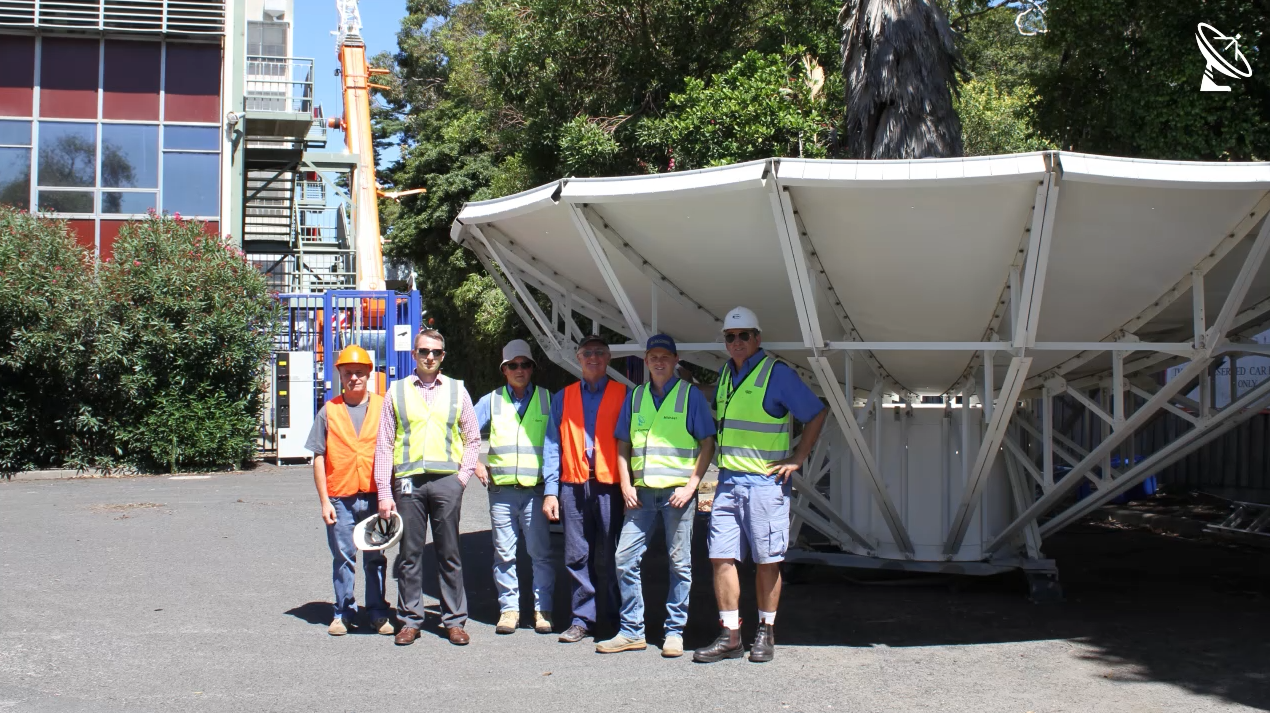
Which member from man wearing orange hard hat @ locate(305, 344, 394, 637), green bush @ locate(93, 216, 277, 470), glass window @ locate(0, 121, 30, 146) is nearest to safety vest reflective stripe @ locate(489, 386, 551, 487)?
man wearing orange hard hat @ locate(305, 344, 394, 637)

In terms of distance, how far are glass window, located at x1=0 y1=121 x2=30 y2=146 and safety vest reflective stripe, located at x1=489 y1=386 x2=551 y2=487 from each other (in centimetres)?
1683

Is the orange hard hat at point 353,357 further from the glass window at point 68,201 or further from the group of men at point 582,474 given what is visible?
the glass window at point 68,201

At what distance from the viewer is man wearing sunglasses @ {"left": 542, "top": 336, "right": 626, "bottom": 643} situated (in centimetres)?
667

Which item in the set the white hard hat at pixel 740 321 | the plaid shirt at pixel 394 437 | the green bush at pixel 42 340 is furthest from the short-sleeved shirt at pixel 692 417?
the green bush at pixel 42 340

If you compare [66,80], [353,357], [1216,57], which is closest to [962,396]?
[1216,57]

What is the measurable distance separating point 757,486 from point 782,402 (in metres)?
0.48

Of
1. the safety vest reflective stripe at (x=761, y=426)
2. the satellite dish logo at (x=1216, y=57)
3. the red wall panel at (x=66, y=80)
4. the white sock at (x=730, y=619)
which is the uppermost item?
the red wall panel at (x=66, y=80)

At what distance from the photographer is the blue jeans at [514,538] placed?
681 centimetres

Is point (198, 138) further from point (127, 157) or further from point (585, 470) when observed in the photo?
point (585, 470)

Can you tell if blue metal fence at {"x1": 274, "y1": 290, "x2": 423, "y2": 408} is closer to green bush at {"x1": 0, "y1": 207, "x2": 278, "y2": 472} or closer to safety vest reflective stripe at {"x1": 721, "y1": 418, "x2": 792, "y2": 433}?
green bush at {"x1": 0, "y1": 207, "x2": 278, "y2": 472}

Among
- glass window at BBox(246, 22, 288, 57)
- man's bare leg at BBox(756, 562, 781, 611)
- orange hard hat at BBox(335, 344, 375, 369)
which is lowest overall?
man's bare leg at BBox(756, 562, 781, 611)

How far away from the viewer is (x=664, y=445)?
630 cm

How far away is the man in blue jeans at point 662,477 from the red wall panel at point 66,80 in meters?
17.3

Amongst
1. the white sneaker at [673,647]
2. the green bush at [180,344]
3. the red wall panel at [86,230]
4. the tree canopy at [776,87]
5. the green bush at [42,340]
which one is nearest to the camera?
the white sneaker at [673,647]
